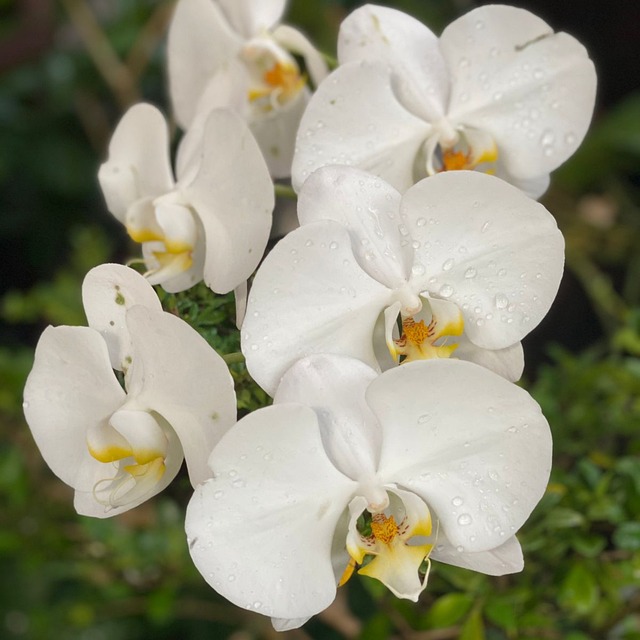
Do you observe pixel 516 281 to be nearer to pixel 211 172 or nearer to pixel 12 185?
pixel 211 172

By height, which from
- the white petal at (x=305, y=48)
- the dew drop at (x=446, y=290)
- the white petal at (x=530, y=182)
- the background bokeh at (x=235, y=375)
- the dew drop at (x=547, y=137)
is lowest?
the background bokeh at (x=235, y=375)

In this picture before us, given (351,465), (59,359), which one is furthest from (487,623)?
(59,359)

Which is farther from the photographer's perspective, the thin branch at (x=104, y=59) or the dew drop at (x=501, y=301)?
the thin branch at (x=104, y=59)

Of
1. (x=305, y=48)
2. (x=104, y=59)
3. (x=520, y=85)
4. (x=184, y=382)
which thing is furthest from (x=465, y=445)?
(x=104, y=59)

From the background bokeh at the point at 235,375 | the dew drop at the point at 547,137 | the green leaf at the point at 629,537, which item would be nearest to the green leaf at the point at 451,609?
the background bokeh at the point at 235,375

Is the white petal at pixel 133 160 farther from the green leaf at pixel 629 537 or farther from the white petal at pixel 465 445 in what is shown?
the green leaf at pixel 629 537

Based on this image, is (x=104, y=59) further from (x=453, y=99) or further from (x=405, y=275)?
(x=405, y=275)
